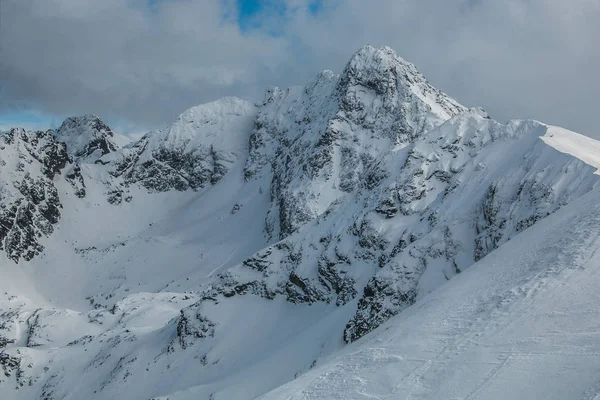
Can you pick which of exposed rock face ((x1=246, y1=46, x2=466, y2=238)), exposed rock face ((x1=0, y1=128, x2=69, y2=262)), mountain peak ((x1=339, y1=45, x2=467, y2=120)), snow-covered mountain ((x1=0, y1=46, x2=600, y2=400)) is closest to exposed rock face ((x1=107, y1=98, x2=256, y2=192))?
snow-covered mountain ((x1=0, y1=46, x2=600, y2=400))

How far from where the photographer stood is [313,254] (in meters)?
77.2

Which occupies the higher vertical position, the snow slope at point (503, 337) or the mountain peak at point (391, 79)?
the mountain peak at point (391, 79)

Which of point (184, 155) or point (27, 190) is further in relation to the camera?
point (184, 155)

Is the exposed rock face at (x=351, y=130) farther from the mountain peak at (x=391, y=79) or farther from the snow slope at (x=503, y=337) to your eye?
the snow slope at (x=503, y=337)

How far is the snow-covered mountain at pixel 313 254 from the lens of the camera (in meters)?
31.9

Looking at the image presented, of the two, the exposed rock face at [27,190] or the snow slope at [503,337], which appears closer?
the snow slope at [503,337]

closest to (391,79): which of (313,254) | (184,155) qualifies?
(313,254)

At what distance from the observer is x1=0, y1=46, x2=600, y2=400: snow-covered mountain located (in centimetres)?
3189

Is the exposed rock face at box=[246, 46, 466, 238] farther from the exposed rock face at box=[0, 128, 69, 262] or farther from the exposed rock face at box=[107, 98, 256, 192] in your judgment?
the exposed rock face at box=[0, 128, 69, 262]

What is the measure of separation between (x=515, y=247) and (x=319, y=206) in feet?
259

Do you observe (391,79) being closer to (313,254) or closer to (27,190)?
(313,254)

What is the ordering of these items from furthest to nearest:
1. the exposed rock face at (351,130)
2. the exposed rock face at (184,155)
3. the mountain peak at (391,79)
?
the exposed rock face at (184,155) → the mountain peak at (391,79) → the exposed rock face at (351,130)

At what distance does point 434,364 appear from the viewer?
29844 mm

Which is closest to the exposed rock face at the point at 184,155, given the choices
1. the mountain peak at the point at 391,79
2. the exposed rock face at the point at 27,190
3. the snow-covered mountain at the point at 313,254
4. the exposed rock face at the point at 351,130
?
the snow-covered mountain at the point at 313,254
